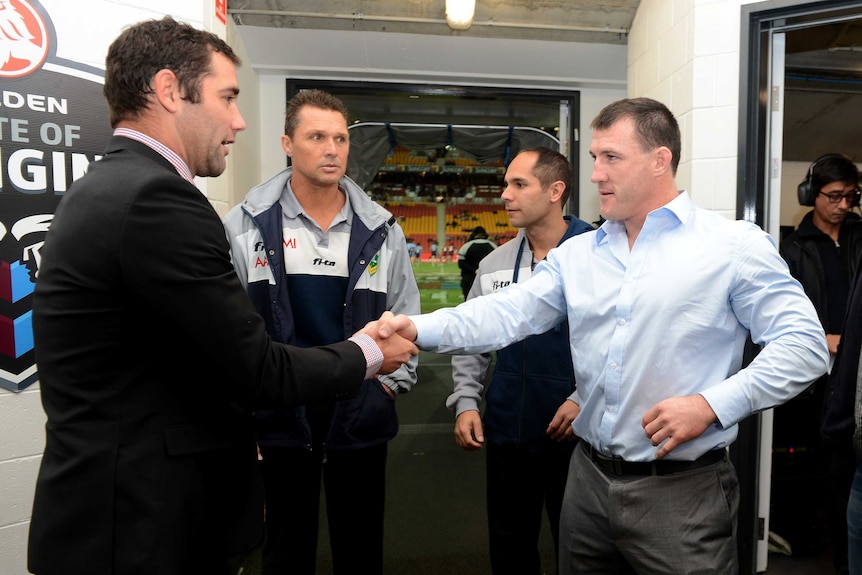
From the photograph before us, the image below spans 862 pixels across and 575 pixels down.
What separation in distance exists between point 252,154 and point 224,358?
284 cm

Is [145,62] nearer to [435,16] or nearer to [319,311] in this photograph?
[319,311]

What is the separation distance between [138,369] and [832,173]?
3364mm

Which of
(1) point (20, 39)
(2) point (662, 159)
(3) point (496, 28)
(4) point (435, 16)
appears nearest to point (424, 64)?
(4) point (435, 16)

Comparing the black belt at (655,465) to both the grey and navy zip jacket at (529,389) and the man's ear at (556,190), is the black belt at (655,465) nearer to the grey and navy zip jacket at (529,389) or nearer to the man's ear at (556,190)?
the grey and navy zip jacket at (529,389)

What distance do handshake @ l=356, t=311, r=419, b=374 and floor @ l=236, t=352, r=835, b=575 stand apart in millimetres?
825

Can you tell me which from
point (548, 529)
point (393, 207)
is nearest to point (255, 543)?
point (548, 529)

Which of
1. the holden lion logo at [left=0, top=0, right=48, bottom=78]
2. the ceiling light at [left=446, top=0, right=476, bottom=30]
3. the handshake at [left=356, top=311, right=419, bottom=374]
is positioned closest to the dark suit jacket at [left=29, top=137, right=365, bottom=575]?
the handshake at [left=356, top=311, right=419, bottom=374]

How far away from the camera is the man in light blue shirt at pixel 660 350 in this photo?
1249mm

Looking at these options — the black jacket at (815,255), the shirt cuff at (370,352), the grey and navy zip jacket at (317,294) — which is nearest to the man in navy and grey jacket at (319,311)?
the grey and navy zip jacket at (317,294)

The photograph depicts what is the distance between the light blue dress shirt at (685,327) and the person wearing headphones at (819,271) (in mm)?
1847

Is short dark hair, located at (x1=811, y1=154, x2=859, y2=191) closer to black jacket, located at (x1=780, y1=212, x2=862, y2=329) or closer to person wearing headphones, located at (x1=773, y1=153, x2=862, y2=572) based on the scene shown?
person wearing headphones, located at (x1=773, y1=153, x2=862, y2=572)

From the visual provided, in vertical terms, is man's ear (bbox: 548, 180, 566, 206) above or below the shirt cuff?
above

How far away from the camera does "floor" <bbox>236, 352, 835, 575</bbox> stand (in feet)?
8.92

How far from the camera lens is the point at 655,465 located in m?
1.35
